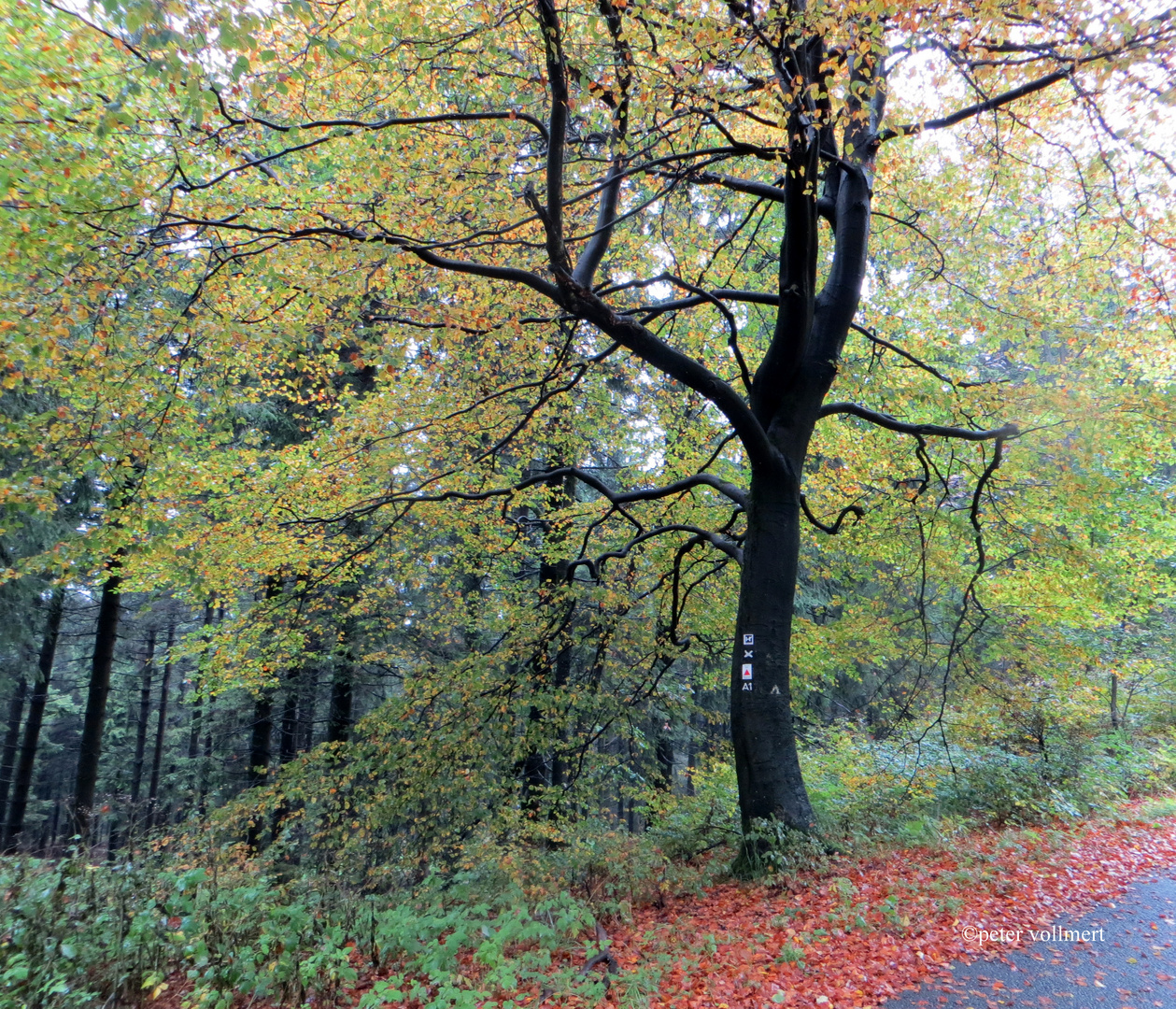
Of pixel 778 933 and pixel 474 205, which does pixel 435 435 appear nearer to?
pixel 474 205

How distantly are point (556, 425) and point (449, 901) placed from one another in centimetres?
768

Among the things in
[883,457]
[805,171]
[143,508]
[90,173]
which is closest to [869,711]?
[883,457]

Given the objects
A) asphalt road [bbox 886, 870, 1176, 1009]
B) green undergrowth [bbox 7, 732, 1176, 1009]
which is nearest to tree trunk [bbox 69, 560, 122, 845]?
green undergrowth [bbox 7, 732, 1176, 1009]

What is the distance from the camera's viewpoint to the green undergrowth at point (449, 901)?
430cm

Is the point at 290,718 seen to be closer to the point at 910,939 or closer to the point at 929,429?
the point at 910,939

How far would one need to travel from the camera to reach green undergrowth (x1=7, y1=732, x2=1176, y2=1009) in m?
4.30

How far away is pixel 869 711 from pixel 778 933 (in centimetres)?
1657

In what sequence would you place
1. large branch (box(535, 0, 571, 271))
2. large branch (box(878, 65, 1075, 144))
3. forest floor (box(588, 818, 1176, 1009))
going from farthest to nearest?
large branch (box(878, 65, 1075, 144)) < large branch (box(535, 0, 571, 271)) < forest floor (box(588, 818, 1176, 1009))

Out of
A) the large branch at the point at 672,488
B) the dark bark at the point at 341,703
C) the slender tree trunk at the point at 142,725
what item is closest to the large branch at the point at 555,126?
the large branch at the point at 672,488

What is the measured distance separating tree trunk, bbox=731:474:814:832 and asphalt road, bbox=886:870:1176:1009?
6.84 feet

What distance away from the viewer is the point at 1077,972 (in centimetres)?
382

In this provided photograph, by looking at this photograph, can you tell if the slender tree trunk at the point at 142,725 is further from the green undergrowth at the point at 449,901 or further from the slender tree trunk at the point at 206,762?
the green undergrowth at the point at 449,901

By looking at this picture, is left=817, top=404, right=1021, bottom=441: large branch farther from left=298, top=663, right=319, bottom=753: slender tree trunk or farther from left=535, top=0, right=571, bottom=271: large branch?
left=298, top=663, right=319, bottom=753: slender tree trunk

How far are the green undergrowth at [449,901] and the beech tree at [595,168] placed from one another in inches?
60.0
